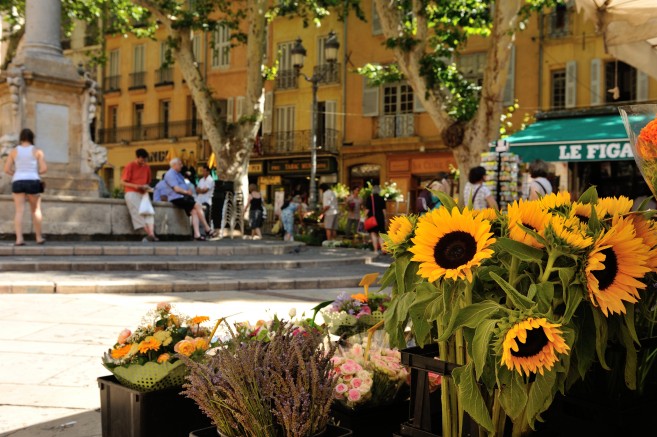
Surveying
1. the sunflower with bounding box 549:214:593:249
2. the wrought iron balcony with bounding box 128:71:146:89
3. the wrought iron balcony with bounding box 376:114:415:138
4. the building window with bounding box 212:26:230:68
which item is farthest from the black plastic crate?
the wrought iron balcony with bounding box 128:71:146:89

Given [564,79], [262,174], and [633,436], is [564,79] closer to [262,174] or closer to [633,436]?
[262,174]

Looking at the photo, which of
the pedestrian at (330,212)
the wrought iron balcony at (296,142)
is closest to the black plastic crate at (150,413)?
the pedestrian at (330,212)

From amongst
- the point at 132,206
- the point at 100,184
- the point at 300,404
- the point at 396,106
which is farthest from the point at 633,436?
the point at 396,106

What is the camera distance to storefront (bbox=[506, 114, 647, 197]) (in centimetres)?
1596

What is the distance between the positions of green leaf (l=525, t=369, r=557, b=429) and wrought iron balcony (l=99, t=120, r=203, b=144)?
133 ft

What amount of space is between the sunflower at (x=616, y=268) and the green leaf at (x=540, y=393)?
0.18 meters

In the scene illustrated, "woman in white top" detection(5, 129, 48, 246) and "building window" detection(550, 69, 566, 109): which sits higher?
"building window" detection(550, 69, 566, 109)

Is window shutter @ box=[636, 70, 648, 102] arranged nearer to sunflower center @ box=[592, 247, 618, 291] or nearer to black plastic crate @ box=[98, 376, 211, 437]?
black plastic crate @ box=[98, 376, 211, 437]

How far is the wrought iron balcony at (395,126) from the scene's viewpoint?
33531mm

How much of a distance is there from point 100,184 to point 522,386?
1451 centimetres

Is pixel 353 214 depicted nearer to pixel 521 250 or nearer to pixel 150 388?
pixel 150 388

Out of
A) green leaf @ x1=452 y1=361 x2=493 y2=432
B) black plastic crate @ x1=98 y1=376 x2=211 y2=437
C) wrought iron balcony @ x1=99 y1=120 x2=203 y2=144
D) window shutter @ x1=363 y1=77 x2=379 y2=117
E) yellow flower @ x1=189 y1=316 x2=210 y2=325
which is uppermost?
window shutter @ x1=363 y1=77 x2=379 y2=117

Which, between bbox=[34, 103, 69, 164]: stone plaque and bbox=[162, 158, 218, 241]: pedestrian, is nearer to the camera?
bbox=[34, 103, 69, 164]: stone plaque

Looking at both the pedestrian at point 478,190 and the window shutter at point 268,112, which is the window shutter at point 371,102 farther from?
the pedestrian at point 478,190
